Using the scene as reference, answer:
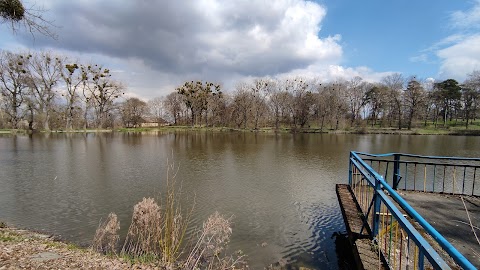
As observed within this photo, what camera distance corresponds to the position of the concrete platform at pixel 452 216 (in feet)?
14.1

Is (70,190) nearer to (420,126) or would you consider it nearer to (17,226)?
(17,226)

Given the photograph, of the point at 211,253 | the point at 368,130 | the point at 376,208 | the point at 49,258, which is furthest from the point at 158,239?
the point at 368,130

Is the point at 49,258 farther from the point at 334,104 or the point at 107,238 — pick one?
the point at 334,104

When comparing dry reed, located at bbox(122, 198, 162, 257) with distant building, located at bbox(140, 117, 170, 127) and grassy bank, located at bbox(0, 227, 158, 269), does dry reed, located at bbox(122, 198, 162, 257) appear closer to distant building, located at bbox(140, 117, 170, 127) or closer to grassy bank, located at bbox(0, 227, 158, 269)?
grassy bank, located at bbox(0, 227, 158, 269)

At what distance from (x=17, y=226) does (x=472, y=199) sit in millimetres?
12492

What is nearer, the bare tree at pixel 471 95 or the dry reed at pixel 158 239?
the dry reed at pixel 158 239

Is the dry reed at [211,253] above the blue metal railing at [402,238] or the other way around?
the other way around

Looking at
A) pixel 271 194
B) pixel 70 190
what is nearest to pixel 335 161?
pixel 271 194

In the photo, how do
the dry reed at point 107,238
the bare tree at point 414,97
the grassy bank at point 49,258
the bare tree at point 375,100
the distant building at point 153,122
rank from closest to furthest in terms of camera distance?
the grassy bank at point 49,258 → the dry reed at point 107,238 → the bare tree at point 414,97 → the bare tree at point 375,100 → the distant building at point 153,122

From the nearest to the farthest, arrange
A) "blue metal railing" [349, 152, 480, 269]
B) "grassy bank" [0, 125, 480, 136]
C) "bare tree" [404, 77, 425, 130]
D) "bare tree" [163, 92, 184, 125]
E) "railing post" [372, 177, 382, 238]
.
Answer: "blue metal railing" [349, 152, 480, 269] → "railing post" [372, 177, 382, 238] → "grassy bank" [0, 125, 480, 136] → "bare tree" [404, 77, 425, 130] → "bare tree" [163, 92, 184, 125]

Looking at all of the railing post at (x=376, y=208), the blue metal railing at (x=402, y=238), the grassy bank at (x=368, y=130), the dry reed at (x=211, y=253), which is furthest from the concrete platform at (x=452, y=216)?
the grassy bank at (x=368, y=130)

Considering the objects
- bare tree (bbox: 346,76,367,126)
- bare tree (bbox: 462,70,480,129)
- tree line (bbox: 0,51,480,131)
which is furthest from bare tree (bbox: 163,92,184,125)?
bare tree (bbox: 462,70,480,129)

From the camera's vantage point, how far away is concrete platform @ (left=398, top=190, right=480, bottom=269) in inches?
169

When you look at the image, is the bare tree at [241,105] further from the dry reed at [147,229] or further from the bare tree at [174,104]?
the dry reed at [147,229]
